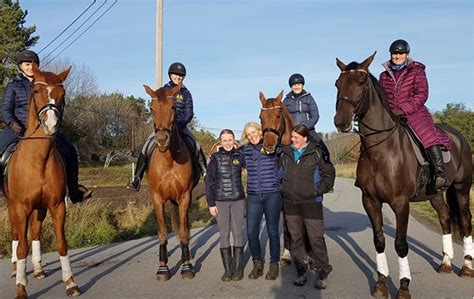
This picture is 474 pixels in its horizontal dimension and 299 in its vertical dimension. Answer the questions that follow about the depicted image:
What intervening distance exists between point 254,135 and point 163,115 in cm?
133

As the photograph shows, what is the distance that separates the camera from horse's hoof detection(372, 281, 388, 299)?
5.28 metres

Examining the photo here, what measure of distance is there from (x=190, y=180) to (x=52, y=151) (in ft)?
7.02

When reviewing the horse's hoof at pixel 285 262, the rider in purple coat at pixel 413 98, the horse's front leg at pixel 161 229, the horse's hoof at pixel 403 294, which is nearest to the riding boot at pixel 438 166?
the rider in purple coat at pixel 413 98

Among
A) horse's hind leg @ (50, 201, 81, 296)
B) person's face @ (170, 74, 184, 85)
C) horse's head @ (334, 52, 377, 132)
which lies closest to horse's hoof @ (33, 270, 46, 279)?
horse's hind leg @ (50, 201, 81, 296)

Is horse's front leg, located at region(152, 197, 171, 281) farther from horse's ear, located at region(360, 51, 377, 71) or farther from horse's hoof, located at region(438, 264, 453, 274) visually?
horse's hoof, located at region(438, 264, 453, 274)

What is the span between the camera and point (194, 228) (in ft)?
38.9

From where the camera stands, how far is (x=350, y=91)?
520 centimetres

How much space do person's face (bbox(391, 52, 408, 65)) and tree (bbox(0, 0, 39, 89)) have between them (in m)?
32.5

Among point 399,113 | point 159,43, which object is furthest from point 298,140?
point 159,43

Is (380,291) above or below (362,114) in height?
below

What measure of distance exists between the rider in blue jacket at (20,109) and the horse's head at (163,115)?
5.26ft

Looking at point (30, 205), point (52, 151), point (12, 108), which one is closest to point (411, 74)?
point (52, 151)

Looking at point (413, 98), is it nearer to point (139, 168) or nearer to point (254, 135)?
point (254, 135)

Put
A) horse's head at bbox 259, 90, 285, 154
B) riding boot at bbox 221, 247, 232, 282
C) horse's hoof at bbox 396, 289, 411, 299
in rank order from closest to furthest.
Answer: horse's hoof at bbox 396, 289, 411, 299
horse's head at bbox 259, 90, 285, 154
riding boot at bbox 221, 247, 232, 282
